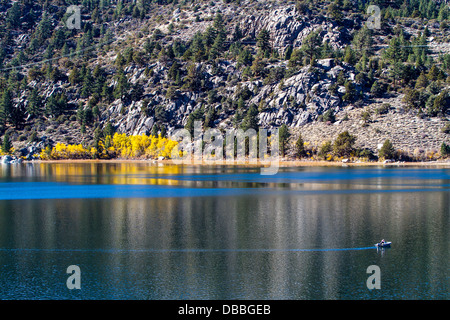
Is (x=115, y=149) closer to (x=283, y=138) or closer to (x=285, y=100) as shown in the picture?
(x=283, y=138)

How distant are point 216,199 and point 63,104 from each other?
15797 centimetres

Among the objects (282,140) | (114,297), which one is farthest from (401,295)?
(282,140)

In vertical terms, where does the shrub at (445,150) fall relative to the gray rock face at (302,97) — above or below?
below

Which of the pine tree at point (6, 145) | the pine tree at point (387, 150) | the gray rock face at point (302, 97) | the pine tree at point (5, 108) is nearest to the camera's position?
the pine tree at point (387, 150)

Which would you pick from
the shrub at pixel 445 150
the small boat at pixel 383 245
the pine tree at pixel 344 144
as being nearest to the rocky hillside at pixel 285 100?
the pine tree at pixel 344 144

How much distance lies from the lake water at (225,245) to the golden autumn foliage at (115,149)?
106126mm

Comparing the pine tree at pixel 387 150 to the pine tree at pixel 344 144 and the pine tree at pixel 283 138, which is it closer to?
the pine tree at pixel 344 144

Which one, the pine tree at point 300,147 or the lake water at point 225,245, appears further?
the pine tree at point 300,147

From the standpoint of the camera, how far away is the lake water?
24641 millimetres

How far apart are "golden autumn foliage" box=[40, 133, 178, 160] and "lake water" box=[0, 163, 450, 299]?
348 feet

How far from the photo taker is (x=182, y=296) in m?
23.7

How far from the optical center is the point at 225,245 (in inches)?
1298

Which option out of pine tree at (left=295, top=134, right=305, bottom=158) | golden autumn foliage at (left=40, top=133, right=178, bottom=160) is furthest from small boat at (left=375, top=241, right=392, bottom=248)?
golden autumn foliage at (left=40, top=133, right=178, bottom=160)

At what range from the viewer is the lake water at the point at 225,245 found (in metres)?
24.6
